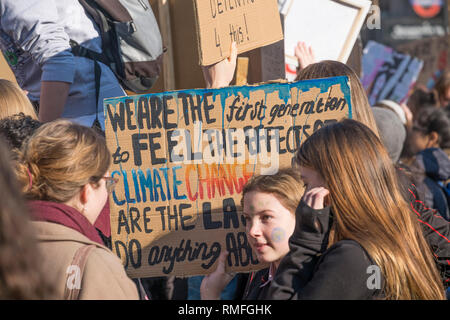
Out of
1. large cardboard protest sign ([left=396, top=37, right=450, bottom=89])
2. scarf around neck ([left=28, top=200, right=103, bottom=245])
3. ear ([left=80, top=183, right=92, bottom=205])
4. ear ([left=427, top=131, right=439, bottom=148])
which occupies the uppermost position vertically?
large cardboard protest sign ([left=396, top=37, right=450, bottom=89])

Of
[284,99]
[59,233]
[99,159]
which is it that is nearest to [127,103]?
[99,159]

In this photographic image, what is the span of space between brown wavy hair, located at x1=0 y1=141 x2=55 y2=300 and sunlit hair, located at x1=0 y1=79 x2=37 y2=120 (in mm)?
1832

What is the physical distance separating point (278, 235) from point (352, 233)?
0.47m

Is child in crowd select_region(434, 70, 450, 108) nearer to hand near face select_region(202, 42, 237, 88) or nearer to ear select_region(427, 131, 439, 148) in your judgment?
ear select_region(427, 131, 439, 148)

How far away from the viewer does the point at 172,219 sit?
271 cm

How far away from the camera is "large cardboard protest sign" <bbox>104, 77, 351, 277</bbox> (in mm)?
2701

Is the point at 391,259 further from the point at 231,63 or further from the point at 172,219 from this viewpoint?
the point at 231,63

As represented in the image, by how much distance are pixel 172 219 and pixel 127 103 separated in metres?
0.51

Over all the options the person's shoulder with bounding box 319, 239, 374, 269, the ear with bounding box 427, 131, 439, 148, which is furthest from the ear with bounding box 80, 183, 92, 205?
the ear with bounding box 427, 131, 439, 148

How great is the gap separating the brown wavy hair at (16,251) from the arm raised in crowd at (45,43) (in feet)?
5.93

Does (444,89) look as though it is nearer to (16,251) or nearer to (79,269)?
(79,269)

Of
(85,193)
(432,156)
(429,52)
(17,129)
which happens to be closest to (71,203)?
(85,193)

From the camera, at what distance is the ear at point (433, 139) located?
17.5 feet
